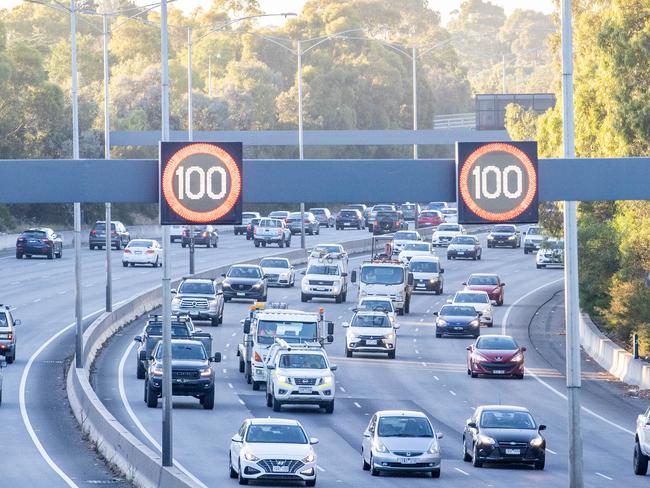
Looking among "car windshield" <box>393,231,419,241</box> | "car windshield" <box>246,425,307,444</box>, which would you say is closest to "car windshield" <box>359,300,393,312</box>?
"car windshield" <box>246,425,307,444</box>

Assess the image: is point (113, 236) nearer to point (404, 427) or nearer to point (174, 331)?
point (174, 331)

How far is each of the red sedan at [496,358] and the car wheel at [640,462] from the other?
1754 centimetres

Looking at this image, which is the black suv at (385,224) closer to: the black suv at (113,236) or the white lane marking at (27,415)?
the black suv at (113,236)

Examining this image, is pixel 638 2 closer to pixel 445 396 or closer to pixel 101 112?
pixel 445 396

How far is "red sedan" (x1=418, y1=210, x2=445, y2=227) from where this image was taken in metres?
122

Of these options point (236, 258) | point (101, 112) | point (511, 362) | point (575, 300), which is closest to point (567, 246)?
point (575, 300)

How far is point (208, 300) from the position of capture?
6556 cm

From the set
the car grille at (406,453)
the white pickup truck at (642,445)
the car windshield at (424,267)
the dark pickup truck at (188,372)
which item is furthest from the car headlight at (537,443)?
the car windshield at (424,267)

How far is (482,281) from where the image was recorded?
75.2 metres

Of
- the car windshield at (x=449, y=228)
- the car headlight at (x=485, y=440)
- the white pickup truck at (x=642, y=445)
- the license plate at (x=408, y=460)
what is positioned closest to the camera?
the white pickup truck at (x=642, y=445)

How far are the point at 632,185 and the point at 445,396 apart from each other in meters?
28.2

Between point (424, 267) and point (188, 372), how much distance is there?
3549cm

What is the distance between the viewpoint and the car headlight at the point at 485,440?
3834 centimetres

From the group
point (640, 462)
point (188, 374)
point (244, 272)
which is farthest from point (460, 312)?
point (640, 462)
